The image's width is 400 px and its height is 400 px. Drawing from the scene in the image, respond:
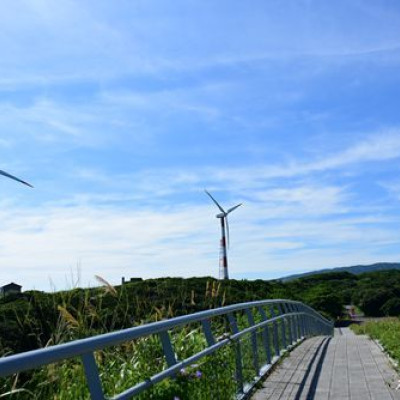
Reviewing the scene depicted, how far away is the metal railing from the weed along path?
279mm

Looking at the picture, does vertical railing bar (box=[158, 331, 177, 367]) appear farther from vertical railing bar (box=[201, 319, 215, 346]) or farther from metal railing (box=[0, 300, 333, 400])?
vertical railing bar (box=[201, 319, 215, 346])

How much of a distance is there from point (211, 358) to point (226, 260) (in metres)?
57.9

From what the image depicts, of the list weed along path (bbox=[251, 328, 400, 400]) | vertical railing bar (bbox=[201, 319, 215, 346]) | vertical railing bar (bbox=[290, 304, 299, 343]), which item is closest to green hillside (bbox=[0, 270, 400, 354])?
vertical railing bar (bbox=[201, 319, 215, 346])

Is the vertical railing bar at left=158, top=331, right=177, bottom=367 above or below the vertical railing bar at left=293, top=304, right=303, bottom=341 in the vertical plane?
below

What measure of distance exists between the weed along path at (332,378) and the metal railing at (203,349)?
279 mm

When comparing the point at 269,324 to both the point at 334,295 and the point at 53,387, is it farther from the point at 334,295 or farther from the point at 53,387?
the point at 334,295

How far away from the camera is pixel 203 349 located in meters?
7.16

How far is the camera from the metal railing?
3.05 metres

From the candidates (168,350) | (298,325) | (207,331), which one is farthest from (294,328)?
(168,350)

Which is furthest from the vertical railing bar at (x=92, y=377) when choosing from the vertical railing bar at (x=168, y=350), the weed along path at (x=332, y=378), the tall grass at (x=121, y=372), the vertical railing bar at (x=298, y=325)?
the vertical railing bar at (x=298, y=325)

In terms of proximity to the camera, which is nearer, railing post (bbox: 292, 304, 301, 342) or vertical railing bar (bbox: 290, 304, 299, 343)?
vertical railing bar (bbox: 290, 304, 299, 343)

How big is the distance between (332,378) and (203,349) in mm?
2626

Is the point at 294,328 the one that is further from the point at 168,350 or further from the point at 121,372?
the point at 168,350

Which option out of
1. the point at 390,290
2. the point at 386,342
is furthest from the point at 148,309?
the point at 390,290
